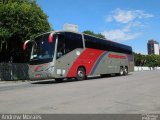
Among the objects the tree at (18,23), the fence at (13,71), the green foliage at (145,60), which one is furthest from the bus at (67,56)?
the green foliage at (145,60)

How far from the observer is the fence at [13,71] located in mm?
31328

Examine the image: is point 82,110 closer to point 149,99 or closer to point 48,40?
point 149,99

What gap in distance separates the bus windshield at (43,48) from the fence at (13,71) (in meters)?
11.6

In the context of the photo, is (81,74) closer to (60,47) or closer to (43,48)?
(60,47)

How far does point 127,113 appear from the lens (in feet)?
27.7

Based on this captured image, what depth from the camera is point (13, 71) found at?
32688mm

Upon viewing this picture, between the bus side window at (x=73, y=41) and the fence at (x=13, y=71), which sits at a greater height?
the bus side window at (x=73, y=41)

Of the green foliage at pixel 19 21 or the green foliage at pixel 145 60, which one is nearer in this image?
the green foliage at pixel 19 21

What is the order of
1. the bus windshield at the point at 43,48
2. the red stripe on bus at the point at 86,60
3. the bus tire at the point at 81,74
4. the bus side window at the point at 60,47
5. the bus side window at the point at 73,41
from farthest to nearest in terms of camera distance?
the bus tire at the point at 81,74, the red stripe on bus at the point at 86,60, the bus side window at the point at 73,41, the bus side window at the point at 60,47, the bus windshield at the point at 43,48

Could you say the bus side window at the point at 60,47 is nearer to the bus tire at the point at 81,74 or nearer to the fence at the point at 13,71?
the bus tire at the point at 81,74

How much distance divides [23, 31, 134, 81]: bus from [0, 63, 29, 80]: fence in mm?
10178

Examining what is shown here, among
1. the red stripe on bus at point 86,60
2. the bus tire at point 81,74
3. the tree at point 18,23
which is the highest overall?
the tree at point 18,23

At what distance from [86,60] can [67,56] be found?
2.63 m

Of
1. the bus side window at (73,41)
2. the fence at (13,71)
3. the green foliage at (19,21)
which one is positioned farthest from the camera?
the fence at (13,71)
